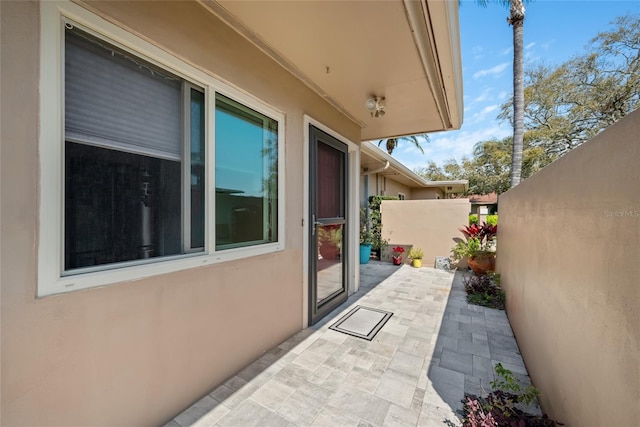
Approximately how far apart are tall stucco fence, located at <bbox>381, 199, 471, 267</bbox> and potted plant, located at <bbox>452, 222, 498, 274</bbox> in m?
0.26

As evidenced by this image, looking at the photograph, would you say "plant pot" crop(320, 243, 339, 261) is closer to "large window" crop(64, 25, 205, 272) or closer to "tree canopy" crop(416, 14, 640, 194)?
"large window" crop(64, 25, 205, 272)

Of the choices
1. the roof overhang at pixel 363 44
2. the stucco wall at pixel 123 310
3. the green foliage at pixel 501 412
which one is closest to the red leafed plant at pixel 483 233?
the roof overhang at pixel 363 44

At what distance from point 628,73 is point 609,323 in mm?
15740

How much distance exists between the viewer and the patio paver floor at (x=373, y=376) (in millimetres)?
1775

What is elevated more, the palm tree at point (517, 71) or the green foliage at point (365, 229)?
the palm tree at point (517, 71)

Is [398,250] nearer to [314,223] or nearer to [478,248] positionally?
[478,248]

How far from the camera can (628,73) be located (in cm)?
1027

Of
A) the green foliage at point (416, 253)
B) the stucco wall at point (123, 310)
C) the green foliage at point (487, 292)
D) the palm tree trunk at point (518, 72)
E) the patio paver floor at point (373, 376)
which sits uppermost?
the palm tree trunk at point (518, 72)

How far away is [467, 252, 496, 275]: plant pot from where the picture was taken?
5.34 meters

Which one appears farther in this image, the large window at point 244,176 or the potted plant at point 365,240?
the potted plant at point 365,240

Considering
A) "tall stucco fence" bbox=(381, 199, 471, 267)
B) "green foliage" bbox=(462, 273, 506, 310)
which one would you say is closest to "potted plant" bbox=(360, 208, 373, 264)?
"tall stucco fence" bbox=(381, 199, 471, 267)

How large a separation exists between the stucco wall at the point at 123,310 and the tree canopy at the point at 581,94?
39.7 ft

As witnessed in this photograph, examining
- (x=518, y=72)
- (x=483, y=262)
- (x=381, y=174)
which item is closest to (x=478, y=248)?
(x=483, y=262)

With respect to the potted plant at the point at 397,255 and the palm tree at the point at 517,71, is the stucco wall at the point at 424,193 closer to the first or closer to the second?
the palm tree at the point at 517,71
